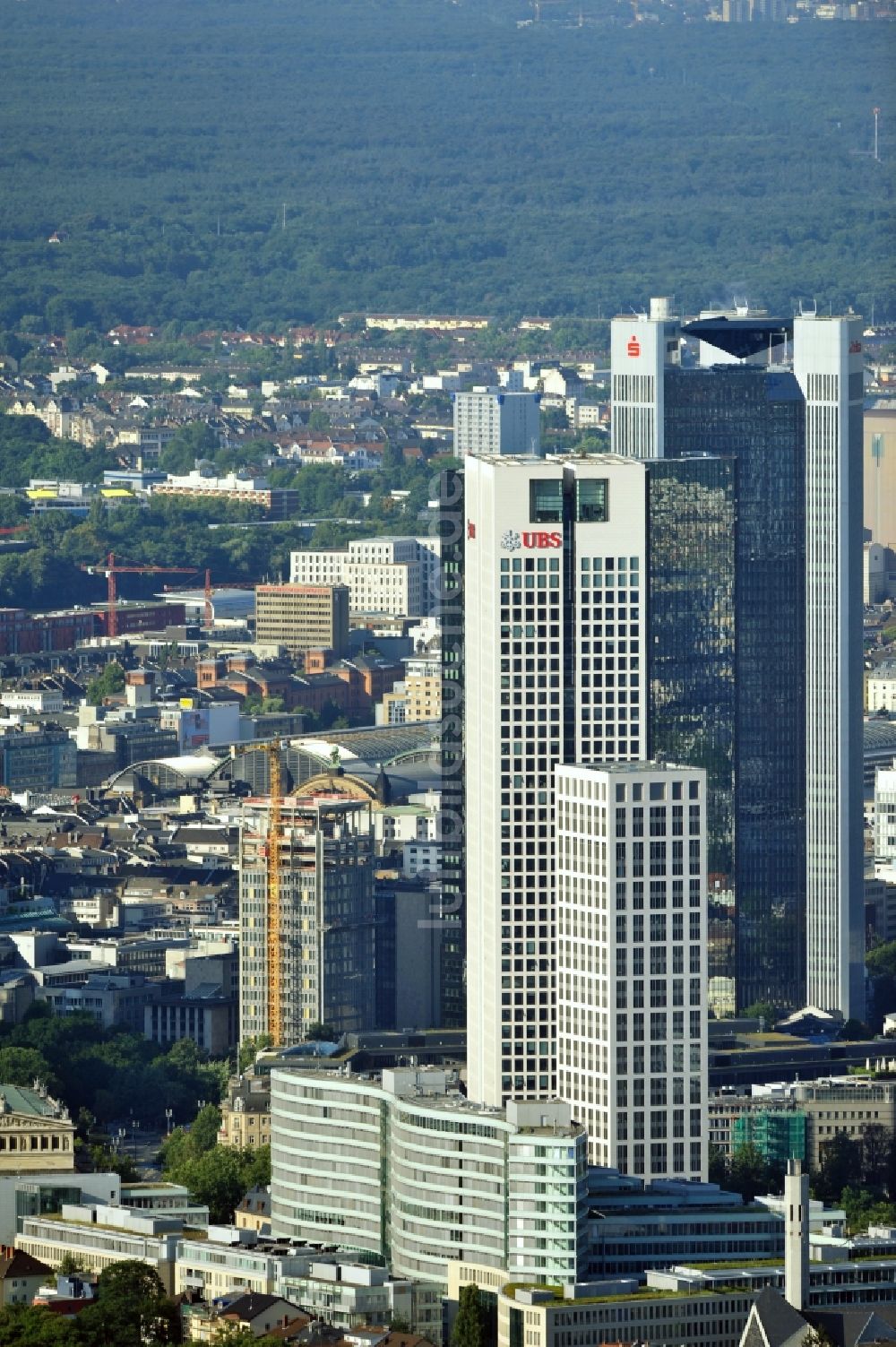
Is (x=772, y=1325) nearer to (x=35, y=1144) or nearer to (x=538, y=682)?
(x=538, y=682)

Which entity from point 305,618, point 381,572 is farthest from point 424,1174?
point 381,572

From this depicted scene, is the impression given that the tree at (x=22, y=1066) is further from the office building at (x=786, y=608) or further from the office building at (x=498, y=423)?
the office building at (x=498, y=423)

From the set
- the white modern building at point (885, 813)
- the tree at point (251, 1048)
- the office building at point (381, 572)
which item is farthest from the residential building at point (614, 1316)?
the office building at point (381, 572)

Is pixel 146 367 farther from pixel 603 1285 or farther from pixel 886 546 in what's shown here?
pixel 603 1285

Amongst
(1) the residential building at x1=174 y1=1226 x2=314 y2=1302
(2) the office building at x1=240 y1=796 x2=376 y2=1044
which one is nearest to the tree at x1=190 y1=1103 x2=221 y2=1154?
(2) the office building at x1=240 y1=796 x2=376 y2=1044

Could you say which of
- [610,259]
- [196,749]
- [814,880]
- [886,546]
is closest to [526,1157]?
[814,880]

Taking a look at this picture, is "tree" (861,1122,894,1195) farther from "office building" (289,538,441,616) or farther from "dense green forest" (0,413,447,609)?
"dense green forest" (0,413,447,609)

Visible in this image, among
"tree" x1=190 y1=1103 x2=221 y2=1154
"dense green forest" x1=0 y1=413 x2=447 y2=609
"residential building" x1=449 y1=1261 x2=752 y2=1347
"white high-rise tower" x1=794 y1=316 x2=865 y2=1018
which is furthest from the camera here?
"dense green forest" x1=0 y1=413 x2=447 y2=609

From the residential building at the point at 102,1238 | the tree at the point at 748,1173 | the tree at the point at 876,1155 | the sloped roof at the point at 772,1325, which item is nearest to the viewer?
the sloped roof at the point at 772,1325
